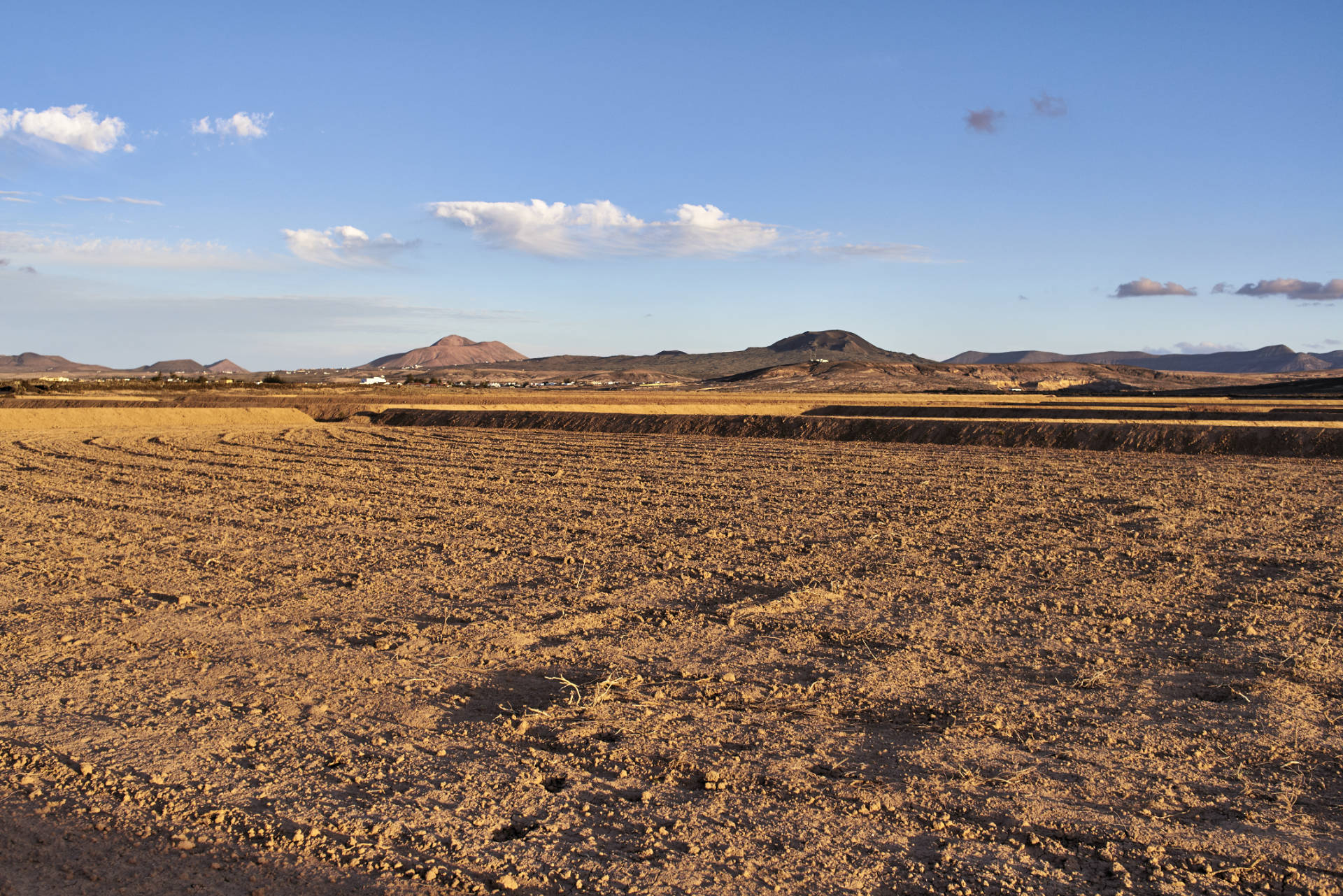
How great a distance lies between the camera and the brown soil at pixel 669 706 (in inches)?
150

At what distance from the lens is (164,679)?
590 cm

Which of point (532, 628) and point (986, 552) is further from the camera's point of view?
point (986, 552)

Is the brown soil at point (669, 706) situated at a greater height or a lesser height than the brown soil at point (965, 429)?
lesser

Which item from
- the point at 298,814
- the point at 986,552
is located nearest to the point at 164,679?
the point at 298,814

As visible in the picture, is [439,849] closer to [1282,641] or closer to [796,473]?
[1282,641]

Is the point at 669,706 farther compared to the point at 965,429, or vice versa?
the point at 965,429

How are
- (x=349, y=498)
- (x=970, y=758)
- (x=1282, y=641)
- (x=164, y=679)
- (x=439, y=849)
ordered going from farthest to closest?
(x=349, y=498), (x=1282, y=641), (x=164, y=679), (x=970, y=758), (x=439, y=849)

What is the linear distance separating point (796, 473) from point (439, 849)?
14.7 metres

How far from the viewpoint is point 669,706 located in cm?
546

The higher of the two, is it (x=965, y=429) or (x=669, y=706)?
(x=965, y=429)

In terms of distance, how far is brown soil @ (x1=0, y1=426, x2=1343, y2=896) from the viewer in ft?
12.5

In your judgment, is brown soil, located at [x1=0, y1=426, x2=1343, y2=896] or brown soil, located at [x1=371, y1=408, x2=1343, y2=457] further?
brown soil, located at [x1=371, y1=408, x2=1343, y2=457]

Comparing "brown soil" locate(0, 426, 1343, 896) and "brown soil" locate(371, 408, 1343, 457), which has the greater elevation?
"brown soil" locate(371, 408, 1343, 457)

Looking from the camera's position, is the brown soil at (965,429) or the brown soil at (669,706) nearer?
the brown soil at (669,706)
